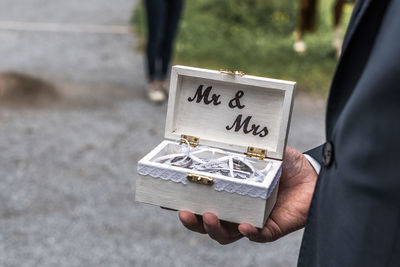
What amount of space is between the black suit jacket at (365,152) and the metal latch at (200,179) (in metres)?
0.45

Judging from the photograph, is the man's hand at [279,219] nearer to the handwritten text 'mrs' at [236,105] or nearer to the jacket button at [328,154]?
the handwritten text 'mrs' at [236,105]

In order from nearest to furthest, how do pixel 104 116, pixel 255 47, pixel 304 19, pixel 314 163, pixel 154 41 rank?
pixel 314 163
pixel 104 116
pixel 154 41
pixel 255 47
pixel 304 19

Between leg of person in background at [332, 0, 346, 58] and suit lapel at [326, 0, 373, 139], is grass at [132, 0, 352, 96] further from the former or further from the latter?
suit lapel at [326, 0, 373, 139]

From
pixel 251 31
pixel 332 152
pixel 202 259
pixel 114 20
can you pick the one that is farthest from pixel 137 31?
pixel 332 152

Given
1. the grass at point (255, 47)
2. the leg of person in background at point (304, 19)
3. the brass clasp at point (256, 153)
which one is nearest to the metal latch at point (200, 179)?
the brass clasp at point (256, 153)

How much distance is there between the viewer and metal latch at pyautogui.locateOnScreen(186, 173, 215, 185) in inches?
60.9

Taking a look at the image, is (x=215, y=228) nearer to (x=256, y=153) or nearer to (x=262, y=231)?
(x=262, y=231)

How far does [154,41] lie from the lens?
17.5 feet

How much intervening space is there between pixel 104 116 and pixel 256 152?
3.36 m

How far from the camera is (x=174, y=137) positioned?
180cm

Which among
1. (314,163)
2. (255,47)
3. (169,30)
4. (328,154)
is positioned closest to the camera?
(328,154)

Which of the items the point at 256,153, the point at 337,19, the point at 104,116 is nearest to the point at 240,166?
the point at 256,153

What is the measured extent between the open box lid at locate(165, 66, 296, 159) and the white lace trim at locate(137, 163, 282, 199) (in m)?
0.16

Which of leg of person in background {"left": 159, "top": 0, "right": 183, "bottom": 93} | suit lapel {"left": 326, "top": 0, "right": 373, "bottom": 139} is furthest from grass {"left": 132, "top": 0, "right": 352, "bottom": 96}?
suit lapel {"left": 326, "top": 0, "right": 373, "bottom": 139}
